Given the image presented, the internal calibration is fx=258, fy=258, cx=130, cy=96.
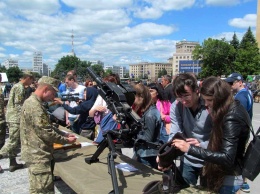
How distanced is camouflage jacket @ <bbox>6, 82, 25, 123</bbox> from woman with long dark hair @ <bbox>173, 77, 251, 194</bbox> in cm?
458

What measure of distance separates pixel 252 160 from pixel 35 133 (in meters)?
2.29

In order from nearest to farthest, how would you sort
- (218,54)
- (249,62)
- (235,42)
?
(249,62) < (218,54) < (235,42)

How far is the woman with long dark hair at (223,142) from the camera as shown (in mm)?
1741

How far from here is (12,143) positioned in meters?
5.26

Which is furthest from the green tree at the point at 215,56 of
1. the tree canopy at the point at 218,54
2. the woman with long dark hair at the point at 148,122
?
the woman with long dark hair at the point at 148,122

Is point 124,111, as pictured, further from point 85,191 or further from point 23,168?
point 23,168

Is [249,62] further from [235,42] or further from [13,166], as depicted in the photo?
[13,166]

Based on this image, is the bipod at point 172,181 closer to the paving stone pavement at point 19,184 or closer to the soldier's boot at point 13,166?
the paving stone pavement at point 19,184

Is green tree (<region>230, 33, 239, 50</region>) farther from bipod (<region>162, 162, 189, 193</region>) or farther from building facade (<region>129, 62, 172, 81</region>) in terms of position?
building facade (<region>129, 62, 172, 81</region>)

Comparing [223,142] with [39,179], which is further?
[39,179]

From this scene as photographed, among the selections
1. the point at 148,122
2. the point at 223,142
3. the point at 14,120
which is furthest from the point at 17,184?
the point at 223,142

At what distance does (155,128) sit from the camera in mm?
3238

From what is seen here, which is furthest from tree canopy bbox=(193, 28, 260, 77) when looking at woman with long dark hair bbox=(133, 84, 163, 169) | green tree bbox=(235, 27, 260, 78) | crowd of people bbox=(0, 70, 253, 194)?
woman with long dark hair bbox=(133, 84, 163, 169)

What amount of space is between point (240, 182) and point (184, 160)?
820 mm
